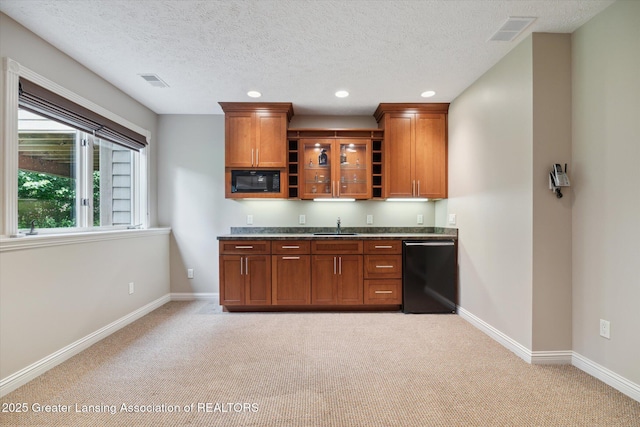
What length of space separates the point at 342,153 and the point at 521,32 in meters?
2.18

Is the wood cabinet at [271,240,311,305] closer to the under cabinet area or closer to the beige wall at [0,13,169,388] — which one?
the under cabinet area

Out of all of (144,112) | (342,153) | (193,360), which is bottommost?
(193,360)

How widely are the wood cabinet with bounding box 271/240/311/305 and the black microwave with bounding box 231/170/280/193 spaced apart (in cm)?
75

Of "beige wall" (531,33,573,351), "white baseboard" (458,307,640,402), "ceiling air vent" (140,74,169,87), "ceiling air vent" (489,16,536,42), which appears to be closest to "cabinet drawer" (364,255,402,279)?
"white baseboard" (458,307,640,402)

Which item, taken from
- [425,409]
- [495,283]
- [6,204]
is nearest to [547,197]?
[495,283]

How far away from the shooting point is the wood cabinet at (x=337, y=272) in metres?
3.56

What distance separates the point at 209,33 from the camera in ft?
7.50

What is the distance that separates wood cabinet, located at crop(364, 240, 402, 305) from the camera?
3564mm

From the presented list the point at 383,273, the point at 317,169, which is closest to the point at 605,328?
the point at 383,273

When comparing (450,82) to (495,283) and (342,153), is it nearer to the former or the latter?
(342,153)

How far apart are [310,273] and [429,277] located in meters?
1.43

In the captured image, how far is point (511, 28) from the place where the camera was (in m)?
2.23

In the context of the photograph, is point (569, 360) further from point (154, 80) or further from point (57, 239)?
point (154, 80)

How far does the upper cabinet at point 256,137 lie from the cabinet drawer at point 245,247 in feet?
3.21
